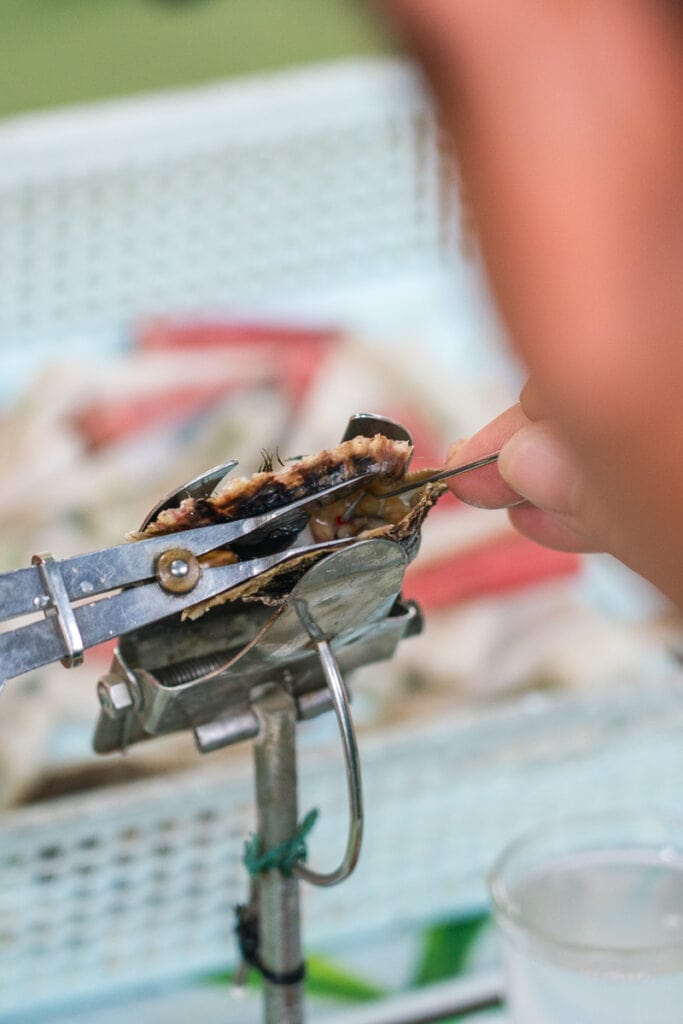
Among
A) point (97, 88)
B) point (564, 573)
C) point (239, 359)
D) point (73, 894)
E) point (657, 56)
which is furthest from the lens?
point (97, 88)

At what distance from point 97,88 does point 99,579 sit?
236 centimetres

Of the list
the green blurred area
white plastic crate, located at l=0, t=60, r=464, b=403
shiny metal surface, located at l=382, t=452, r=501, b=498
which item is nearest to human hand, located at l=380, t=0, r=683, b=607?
shiny metal surface, located at l=382, t=452, r=501, b=498

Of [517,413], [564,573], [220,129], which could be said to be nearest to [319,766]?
[517,413]

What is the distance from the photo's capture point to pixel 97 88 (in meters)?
2.42

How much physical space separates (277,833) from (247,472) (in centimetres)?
47

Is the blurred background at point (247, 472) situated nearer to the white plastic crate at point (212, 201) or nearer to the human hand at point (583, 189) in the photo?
the white plastic crate at point (212, 201)

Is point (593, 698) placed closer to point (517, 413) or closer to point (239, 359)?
point (517, 413)

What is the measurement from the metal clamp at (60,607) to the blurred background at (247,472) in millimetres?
137

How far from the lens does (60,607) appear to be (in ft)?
1.05

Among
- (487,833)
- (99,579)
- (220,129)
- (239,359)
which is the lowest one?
(487,833)

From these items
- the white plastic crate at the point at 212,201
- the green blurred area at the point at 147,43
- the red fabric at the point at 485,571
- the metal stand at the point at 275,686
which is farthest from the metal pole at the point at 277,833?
the green blurred area at the point at 147,43

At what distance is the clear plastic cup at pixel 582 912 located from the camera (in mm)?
461

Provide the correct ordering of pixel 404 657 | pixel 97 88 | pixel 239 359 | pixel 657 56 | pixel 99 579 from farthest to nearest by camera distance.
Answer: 1. pixel 97 88
2. pixel 239 359
3. pixel 404 657
4. pixel 99 579
5. pixel 657 56

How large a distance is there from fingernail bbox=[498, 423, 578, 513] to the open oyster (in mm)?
33
